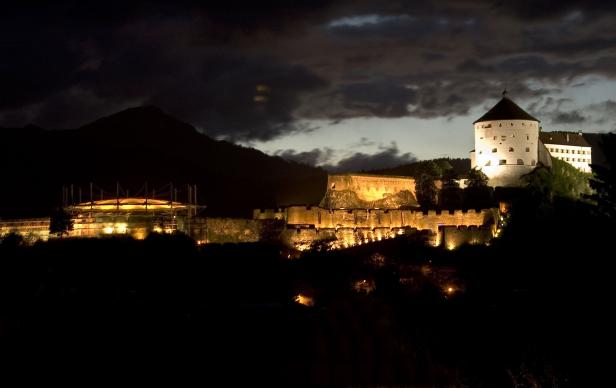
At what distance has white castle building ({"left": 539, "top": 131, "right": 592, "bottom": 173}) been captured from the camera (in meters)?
77.6

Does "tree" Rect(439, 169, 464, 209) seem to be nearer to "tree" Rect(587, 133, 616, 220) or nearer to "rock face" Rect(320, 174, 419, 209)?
"rock face" Rect(320, 174, 419, 209)

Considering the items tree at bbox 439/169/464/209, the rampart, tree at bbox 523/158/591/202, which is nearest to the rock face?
tree at bbox 439/169/464/209

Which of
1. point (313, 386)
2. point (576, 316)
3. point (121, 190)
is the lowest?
point (313, 386)

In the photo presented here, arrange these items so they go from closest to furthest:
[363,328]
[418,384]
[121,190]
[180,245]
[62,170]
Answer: [418,384] → [363,328] → [180,245] → [121,190] → [62,170]

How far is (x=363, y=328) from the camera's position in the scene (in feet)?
104

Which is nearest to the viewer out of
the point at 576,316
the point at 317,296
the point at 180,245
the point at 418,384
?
the point at 418,384

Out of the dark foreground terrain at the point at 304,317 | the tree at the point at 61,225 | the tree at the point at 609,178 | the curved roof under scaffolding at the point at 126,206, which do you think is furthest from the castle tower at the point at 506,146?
the tree at the point at 609,178

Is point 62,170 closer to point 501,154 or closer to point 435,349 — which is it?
point 501,154

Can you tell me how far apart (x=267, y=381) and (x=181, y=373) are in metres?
2.51

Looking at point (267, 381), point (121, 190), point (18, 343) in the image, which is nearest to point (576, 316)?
point (267, 381)

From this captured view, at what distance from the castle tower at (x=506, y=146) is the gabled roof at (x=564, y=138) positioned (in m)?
10.4

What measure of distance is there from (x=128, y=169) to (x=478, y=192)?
57.3m

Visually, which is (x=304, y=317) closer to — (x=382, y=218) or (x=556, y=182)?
(x=382, y=218)

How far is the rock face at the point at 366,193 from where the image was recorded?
62031 millimetres
